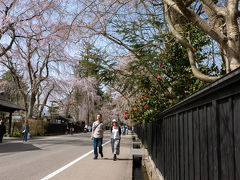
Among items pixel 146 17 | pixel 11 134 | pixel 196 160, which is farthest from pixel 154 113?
pixel 11 134

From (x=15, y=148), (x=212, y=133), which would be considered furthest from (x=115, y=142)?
(x=212, y=133)

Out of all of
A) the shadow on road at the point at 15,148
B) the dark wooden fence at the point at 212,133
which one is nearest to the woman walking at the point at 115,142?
the shadow on road at the point at 15,148

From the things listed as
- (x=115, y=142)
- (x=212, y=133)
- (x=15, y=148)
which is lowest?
(x=15, y=148)

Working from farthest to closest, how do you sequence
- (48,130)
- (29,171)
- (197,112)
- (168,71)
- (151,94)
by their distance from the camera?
(48,130) → (151,94) → (168,71) → (29,171) → (197,112)

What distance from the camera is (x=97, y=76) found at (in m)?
9.07

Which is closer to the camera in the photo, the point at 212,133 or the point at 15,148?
the point at 212,133

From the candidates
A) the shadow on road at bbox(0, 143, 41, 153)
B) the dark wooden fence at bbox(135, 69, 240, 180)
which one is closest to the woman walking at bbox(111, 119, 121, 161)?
the shadow on road at bbox(0, 143, 41, 153)

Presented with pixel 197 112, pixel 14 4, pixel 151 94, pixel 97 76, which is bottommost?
pixel 197 112

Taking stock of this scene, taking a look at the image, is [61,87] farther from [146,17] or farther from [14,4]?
[146,17]

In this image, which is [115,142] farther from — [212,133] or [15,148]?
[212,133]

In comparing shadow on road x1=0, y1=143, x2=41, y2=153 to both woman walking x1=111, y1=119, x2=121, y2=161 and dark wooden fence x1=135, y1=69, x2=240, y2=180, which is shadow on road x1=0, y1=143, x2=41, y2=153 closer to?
woman walking x1=111, y1=119, x2=121, y2=161

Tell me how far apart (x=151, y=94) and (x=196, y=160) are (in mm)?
5677

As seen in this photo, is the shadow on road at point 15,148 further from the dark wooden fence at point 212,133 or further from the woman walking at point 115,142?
the dark wooden fence at point 212,133

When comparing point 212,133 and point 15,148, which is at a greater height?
point 212,133
